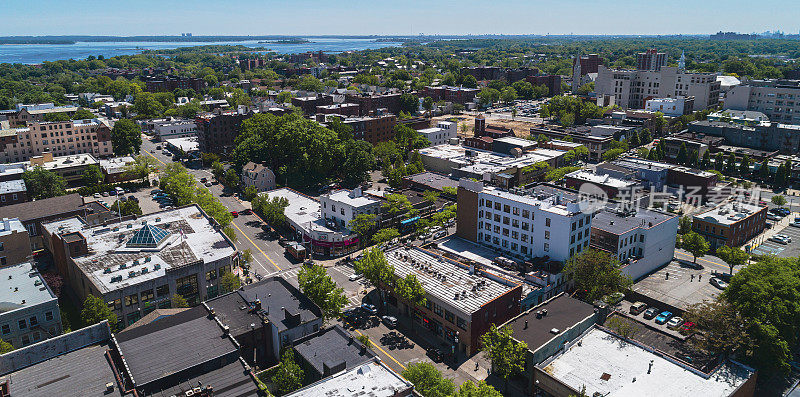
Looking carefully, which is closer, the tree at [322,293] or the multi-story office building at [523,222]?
the tree at [322,293]

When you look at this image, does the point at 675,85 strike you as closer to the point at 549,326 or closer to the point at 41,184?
the point at 549,326

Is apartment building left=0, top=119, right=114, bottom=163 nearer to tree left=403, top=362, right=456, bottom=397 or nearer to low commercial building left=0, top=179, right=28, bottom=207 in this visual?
low commercial building left=0, top=179, right=28, bottom=207

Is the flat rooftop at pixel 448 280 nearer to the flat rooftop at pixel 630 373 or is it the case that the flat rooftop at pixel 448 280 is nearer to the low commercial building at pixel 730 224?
the flat rooftop at pixel 630 373

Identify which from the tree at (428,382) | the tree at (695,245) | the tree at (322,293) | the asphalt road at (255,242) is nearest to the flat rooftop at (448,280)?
the tree at (322,293)

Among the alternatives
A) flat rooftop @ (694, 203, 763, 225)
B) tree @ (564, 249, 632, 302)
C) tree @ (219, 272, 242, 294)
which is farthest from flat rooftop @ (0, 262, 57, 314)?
flat rooftop @ (694, 203, 763, 225)

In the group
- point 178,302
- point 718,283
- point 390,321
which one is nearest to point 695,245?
point 718,283

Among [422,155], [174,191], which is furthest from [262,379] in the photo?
[422,155]

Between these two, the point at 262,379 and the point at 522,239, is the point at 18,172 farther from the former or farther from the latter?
the point at 522,239
